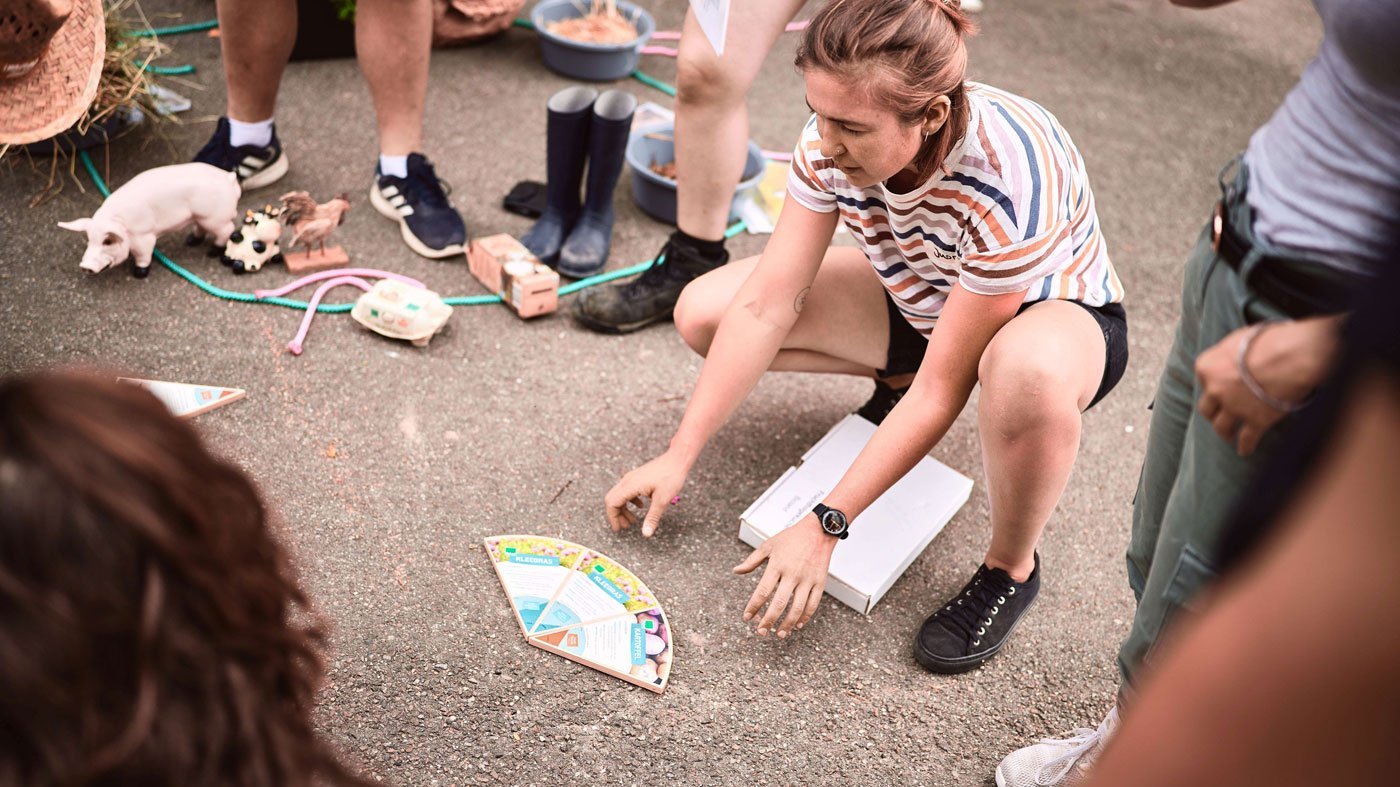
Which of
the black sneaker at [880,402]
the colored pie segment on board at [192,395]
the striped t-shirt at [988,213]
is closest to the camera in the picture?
the striped t-shirt at [988,213]

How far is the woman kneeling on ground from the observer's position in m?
1.34

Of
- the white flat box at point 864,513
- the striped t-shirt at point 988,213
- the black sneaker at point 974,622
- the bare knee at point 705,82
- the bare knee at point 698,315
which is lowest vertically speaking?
the white flat box at point 864,513

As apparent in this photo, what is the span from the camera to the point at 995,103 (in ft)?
4.80

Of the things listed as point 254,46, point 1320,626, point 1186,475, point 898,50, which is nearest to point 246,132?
point 254,46

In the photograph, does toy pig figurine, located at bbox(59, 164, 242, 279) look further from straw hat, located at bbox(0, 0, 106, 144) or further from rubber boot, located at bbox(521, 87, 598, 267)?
rubber boot, located at bbox(521, 87, 598, 267)

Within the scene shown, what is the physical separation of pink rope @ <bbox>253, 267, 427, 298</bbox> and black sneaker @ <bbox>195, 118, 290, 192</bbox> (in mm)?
346

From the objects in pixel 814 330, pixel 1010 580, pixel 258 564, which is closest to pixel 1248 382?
pixel 258 564

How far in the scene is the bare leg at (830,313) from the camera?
176 cm

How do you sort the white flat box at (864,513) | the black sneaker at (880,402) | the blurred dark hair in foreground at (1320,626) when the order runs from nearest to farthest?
the blurred dark hair in foreground at (1320,626) < the white flat box at (864,513) < the black sneaker at (880,402)

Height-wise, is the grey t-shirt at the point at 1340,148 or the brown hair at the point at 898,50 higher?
the grey t-shirt at the point at 1340,148

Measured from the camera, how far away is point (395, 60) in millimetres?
2211

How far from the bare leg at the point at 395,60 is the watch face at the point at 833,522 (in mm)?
1374

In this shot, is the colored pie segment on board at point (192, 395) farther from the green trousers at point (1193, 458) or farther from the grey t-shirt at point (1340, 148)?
the grey t-shirt at point (1340, 148)

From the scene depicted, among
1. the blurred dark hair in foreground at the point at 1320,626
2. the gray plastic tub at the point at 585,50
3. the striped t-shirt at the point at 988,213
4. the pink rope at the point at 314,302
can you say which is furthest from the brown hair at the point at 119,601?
the gray plastic tub at the point at 585,50
